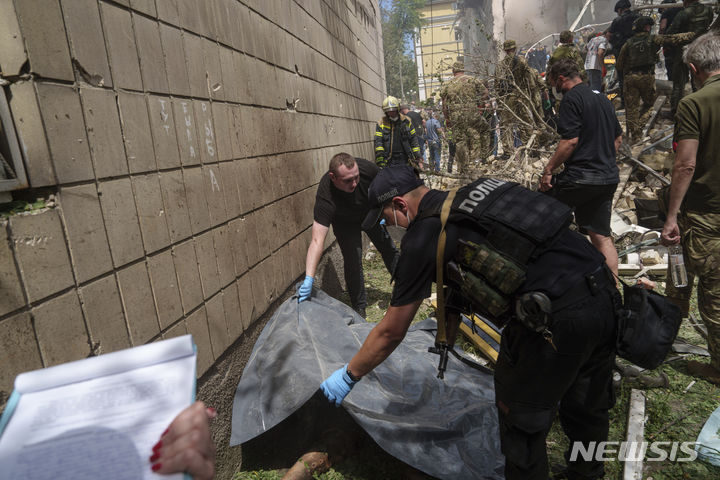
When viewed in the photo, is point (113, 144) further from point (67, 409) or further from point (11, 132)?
point (67, 409)

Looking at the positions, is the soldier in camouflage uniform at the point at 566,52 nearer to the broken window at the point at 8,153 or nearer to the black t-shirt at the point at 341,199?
the black t-shirt at the point at 341,199

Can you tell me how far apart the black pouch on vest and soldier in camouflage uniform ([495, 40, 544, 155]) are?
4785 mm

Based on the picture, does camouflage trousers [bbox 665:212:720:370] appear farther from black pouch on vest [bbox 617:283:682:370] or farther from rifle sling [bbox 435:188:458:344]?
rifle sling [bbox 435:188:458:344]

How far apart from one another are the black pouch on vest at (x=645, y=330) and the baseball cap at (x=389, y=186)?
3.37 feet

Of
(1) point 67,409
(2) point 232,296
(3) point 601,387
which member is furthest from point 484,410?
(1) point 67,409

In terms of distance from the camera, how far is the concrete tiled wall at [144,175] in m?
1.33

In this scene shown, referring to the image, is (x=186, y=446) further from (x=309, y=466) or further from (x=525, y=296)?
(x=309, y=466)

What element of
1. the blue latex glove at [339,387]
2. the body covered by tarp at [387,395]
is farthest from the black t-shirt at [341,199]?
the blue latex glove at [339,387]

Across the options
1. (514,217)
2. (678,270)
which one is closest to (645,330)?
(514,217)

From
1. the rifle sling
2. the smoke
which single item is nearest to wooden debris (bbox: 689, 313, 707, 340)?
the rifle sling

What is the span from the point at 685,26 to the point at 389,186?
7.05 m

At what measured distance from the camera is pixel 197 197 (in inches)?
87.0

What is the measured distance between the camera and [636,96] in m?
7.13

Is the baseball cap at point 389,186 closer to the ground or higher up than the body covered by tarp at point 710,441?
higher up
